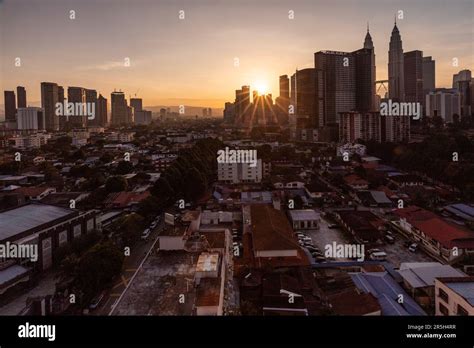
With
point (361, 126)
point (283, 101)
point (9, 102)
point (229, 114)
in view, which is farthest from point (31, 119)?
point (229, 114)

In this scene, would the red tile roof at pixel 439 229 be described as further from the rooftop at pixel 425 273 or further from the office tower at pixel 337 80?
the office tower at pixel 337 80

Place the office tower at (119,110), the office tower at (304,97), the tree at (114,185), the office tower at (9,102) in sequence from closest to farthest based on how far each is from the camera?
the office tower at (9,102)
the tree at (114,185)
the office tower at (304,97)
the office tower at (119,110)

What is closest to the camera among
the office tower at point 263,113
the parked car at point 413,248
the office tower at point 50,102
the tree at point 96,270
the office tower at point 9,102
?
the tree at point 96,270

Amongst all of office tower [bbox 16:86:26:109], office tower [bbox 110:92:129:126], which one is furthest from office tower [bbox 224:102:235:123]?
office tower [bbox 16:86:26:109]

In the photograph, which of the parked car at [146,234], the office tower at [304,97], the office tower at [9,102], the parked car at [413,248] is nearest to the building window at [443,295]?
the parked car at [413,248]

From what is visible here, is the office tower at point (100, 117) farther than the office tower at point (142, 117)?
No

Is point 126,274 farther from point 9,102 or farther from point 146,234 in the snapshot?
point 9,102

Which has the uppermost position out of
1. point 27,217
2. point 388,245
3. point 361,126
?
point 361,126
